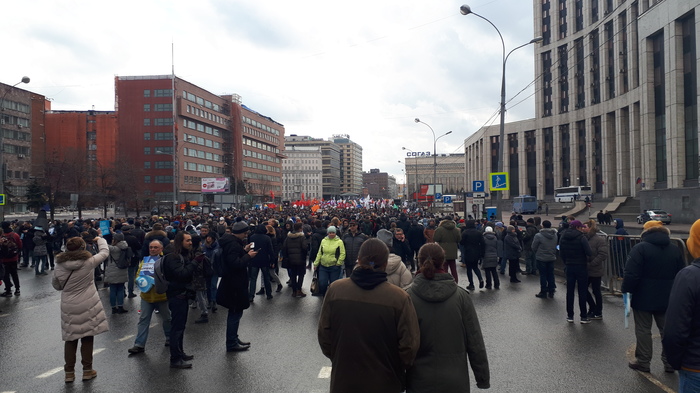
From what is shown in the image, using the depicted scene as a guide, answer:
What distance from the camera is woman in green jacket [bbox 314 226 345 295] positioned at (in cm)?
1005

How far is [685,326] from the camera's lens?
10.5 feet

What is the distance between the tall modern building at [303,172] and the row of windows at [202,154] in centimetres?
7838

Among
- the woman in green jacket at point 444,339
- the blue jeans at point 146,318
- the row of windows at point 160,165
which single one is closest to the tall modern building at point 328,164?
→ the row of windows at point 160,165

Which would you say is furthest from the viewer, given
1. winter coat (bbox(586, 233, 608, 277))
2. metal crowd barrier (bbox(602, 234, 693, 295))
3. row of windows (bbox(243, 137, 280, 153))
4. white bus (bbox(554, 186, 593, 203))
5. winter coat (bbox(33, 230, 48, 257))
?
row of windows (bbox(243, 137, 280, 153))

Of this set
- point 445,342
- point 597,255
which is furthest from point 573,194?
point 445,342

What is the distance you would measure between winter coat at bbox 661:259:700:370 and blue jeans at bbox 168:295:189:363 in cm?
541

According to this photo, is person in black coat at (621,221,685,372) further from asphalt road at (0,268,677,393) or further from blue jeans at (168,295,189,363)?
blue jeans at (168,295,189,363)

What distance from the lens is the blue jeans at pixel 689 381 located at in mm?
3199

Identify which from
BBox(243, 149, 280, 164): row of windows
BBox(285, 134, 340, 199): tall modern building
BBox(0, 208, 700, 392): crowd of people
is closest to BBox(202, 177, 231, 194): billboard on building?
BBox(243, 149, 280, 164): row of windows

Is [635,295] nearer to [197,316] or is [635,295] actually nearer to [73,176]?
[197,316]

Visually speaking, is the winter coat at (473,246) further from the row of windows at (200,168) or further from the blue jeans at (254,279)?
the row of windows at (200,168)

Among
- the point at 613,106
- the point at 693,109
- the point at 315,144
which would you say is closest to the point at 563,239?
the point at 693,109

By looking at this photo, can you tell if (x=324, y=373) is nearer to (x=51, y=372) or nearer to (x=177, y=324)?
(x=177, y=324)

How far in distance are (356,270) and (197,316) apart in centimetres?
696
